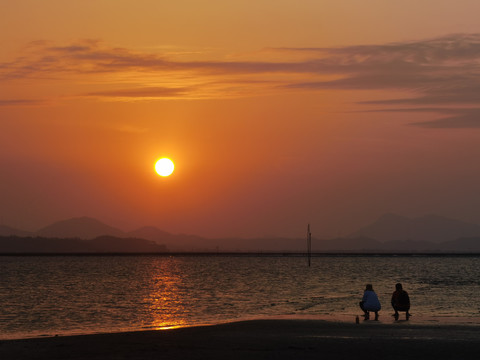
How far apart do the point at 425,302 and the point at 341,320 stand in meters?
23.8

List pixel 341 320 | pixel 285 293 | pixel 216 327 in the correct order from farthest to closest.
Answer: pixel 285 293 → pixel 341 320 → pixel 216 327

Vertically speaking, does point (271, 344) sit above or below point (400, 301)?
below

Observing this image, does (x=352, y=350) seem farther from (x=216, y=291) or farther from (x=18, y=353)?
(x=216, y=291)

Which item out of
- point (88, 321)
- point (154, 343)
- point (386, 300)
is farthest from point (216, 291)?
point (154, 343)

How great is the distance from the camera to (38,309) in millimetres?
61719

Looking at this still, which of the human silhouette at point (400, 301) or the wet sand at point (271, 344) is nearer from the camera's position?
the wet sand at point (271, 344)

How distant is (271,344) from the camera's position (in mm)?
27875

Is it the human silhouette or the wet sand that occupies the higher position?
the human silhouette

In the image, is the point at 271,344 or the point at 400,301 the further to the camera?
the point at 400,301

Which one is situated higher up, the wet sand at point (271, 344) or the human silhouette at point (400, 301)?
the human silhouette at point (400, 301)

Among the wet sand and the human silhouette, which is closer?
the wet sand

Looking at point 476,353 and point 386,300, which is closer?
point 476,353

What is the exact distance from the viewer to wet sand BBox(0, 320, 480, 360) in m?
24.6

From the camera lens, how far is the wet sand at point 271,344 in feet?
80.8
